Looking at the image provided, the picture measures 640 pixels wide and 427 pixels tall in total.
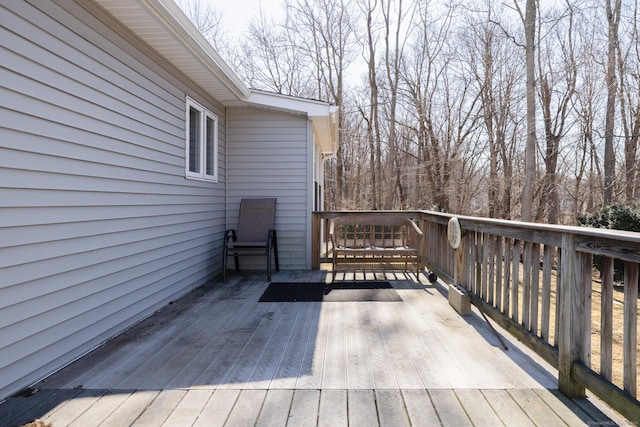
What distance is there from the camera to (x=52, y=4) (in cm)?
237

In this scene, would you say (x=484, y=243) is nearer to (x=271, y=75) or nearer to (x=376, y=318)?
(x=376, y=318)

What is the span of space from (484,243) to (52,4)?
11.5 feet

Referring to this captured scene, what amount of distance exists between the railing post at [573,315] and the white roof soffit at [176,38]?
3140 millimetres

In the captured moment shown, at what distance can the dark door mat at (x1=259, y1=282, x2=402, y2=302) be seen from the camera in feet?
13.8

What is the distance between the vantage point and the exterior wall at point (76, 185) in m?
2.12

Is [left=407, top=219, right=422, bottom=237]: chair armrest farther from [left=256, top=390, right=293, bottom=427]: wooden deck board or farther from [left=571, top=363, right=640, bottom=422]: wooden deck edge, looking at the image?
[left=256, top=390, right=293, bottom=427]: wooden deck board

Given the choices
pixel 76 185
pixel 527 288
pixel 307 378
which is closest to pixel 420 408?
pixel 307 378

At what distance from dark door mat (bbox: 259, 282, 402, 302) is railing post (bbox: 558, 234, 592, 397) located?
2133 millimetres

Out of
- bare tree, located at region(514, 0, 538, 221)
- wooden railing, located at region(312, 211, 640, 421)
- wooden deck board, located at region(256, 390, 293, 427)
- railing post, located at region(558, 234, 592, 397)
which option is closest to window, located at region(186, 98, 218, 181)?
wooden deck board, located at region(256, 390, 293, 427)

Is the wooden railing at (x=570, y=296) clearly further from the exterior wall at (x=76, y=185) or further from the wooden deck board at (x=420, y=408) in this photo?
the exterior wall at (x=76, y=185)

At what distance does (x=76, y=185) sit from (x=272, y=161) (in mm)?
3414

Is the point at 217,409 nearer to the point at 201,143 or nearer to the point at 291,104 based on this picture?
the point at 201,143

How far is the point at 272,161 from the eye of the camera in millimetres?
5844

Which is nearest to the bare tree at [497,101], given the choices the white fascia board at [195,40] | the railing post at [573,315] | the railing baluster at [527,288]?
the white fascia board at [195,40]
